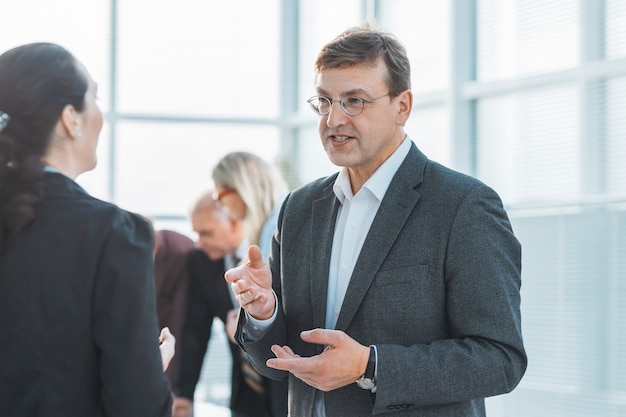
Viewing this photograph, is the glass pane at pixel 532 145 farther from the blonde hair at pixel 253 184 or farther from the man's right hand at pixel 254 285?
the man's right hand at pixel 254 285

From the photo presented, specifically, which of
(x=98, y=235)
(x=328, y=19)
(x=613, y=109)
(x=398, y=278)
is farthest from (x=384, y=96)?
(x=328, y=19)

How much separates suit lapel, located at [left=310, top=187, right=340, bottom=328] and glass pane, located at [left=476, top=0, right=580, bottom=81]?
7.72 ft

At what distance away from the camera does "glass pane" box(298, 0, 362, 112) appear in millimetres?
6367

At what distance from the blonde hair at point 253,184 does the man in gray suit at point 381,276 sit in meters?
1.73

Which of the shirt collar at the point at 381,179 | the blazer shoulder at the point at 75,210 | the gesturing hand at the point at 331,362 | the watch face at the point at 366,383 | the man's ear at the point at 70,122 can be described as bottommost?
the watch face at the point at 366,383

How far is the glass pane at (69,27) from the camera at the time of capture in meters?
6.41

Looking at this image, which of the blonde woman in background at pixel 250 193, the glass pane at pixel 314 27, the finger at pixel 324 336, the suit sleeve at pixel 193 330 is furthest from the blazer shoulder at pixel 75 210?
the glass pane at pixel 314 27

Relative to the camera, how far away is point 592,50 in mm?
4426

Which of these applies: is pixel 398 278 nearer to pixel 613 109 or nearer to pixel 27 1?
pixel 613 109

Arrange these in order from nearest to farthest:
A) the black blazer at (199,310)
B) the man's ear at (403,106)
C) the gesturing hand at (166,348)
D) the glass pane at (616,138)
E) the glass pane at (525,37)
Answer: the gesturing hand at (166,348), the man's ear at (403,106), the glass pane at (616,138), the glass pane at (525,37), the black blazer at (199,310)

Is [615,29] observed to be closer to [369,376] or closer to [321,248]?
[321,248]

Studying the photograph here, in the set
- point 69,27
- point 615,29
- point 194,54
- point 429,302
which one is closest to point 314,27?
point 194,54

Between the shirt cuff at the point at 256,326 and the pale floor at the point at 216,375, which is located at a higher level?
the shirt cuff at the point at 256,326

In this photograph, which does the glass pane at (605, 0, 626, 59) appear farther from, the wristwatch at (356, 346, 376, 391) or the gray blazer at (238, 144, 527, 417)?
the wristwatch at (356, 346, 376, 391)
